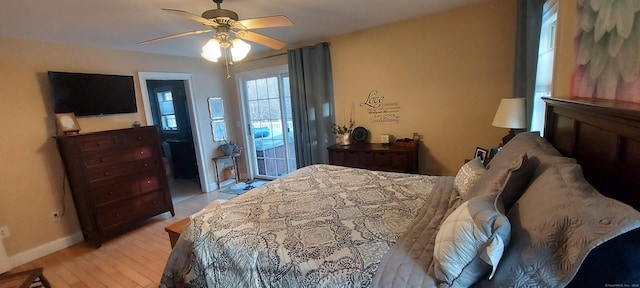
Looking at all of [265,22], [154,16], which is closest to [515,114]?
[265,22]

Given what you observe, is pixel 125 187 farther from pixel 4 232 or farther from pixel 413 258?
pixel 413 258

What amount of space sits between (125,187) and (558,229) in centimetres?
383

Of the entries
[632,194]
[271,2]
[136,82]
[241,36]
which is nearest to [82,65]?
[136,82]

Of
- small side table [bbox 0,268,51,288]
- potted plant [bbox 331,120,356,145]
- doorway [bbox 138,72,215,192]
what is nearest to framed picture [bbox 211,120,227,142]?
doorway [bbox 138,72,215,192]

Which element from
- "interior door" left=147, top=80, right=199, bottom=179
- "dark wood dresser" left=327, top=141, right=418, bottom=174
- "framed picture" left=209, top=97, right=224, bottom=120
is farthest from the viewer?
"interior door" left=147, top=80, right=199, bottom=179

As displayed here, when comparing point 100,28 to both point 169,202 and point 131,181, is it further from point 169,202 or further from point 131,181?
point 169,202

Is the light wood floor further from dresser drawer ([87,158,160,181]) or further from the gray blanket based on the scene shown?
the gray blanket

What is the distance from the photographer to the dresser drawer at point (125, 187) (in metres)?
2.91

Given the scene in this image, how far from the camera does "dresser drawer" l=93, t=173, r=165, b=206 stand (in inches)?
114

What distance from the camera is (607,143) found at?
972mm

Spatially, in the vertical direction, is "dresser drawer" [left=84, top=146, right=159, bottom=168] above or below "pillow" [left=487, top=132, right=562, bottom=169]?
below

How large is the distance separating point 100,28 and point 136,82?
1101 mm

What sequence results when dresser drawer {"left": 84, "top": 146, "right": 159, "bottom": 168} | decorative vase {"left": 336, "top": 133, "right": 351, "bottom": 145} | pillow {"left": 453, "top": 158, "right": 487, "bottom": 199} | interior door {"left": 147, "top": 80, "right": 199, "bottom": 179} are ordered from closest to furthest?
1. pillow {"left": 453, "top": 158, "right": 487, "bottom": 199}
2. dresser drawer {"left": 84, "top": 146, "right": 159, "bottom": 168}
3. decorative vase {"left": 336, "top": 133, "right": 351, "bottom": 145}
4. interior door {"left": 147, "top": 80, "right": 199, "bottom": 179}

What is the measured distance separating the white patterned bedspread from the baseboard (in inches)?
91.8
